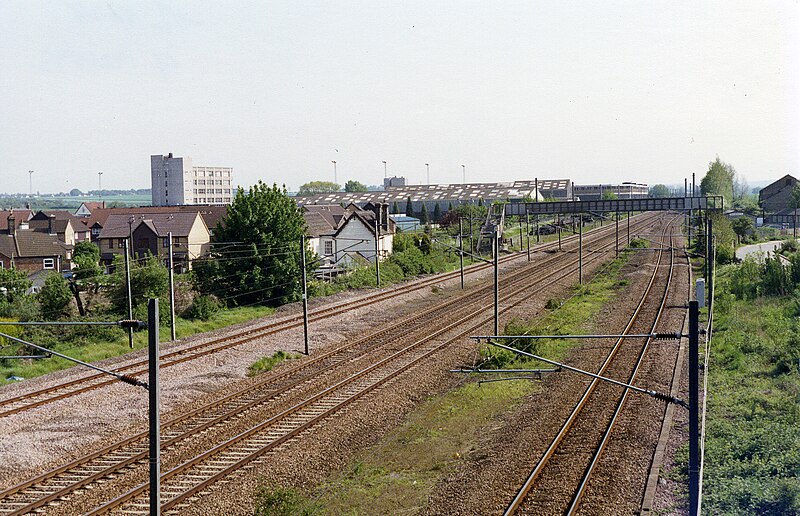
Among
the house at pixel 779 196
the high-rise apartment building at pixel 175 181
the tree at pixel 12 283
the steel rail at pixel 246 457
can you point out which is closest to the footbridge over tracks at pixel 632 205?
the tree at pixel 12 283

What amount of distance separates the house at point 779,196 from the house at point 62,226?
8011cm

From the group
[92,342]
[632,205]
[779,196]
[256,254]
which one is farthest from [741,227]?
[92,342]

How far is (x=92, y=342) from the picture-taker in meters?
25.4

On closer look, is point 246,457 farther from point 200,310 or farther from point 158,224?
point 158,224

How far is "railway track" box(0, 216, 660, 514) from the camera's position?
12586 millimetres

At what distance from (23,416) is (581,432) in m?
11.9

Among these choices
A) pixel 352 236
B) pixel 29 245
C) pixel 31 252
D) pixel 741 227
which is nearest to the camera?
pixel 352 236

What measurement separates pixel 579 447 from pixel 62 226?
6934 cm

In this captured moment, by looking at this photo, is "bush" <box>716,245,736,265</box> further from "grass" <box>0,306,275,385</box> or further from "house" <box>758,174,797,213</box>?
"house" <box>758,174,797,213</box>

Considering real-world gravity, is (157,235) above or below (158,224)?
below

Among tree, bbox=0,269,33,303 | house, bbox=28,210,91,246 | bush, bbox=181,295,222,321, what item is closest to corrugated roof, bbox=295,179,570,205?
house, bbox=28,210,91,246

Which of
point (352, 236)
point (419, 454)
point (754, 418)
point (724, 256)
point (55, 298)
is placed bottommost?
point (419, 454)

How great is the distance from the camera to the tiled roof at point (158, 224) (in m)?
55.7

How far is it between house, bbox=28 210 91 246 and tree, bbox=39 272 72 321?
45.3 metres
